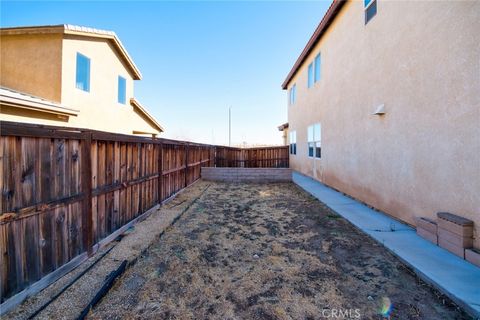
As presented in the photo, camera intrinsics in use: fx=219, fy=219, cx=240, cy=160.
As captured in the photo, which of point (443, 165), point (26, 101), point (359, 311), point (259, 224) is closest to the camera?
point (359, 311)

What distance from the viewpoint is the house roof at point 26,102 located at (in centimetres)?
542

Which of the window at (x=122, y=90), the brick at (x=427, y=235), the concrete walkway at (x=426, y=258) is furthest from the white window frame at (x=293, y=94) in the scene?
the brick at (x=427, y=235)

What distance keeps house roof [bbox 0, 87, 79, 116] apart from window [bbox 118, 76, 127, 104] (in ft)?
13.6

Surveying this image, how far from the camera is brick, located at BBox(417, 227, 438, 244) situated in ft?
11.6

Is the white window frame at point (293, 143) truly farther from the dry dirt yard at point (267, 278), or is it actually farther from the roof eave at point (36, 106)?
the roof eave at point (36, 106)

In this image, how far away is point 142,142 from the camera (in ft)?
15.7

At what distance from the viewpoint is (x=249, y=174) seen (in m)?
10.8

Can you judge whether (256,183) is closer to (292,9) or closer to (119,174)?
(119,174)

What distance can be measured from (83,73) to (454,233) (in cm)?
1176

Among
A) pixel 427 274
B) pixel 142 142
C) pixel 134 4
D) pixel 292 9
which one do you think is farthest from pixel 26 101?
pixel 292 9

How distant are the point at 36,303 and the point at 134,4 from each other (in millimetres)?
9359

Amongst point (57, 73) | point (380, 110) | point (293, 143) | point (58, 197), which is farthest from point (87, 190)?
point (293, 143)

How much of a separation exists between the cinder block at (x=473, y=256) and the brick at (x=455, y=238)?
0.09m

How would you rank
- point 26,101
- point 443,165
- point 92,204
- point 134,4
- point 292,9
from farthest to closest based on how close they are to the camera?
point 292,9 → point 134,4 → point 26,101 → point 443,165 → point 92,204
